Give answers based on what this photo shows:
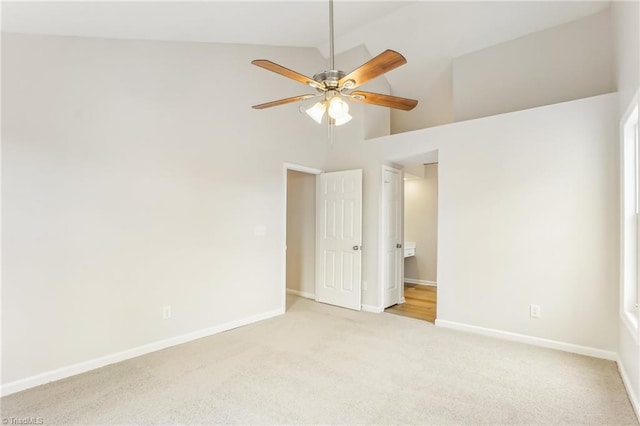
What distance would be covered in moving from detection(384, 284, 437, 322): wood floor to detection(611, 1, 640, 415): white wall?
1892 mm

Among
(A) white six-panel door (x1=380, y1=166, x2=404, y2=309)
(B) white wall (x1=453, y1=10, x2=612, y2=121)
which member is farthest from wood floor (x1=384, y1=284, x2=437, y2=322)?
(B) white wall (x1=453, y1=10, x2=612, y2=121)

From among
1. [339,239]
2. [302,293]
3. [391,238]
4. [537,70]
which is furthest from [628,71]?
[302,293]

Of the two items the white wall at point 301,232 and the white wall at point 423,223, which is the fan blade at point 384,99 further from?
the white wall at point 423,223

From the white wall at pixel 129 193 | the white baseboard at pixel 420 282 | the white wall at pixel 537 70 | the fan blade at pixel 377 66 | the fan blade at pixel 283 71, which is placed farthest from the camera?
the white baseboard at pixel 420 282

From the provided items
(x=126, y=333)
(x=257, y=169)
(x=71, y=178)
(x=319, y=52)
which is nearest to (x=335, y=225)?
(x=257, y=169)

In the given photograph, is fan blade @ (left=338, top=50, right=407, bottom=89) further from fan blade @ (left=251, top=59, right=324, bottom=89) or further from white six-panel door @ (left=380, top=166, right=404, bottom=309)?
white six-panel door @ (left=380, top=166, right=404, bottom=309)

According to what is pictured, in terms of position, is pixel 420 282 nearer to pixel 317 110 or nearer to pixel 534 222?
pixel 534 222

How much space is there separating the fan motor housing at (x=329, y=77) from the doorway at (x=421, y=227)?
4445 millimetres

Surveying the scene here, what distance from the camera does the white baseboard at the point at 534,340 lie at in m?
2.96

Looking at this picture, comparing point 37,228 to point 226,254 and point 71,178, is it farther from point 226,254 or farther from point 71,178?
point 226,254

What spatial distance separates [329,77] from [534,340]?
3259 mm

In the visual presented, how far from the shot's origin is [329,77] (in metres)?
2.11

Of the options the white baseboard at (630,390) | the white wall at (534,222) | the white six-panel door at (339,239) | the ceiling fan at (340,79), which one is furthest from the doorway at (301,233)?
the white baseboard at (630,390)

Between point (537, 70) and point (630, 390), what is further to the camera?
A: point (537, 70)
